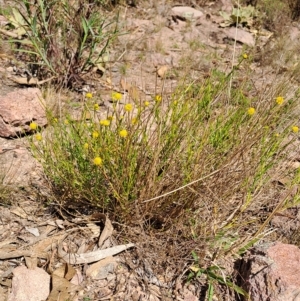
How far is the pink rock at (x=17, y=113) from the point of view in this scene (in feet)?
8.89

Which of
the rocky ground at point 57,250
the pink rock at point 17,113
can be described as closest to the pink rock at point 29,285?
the rocky ground at point 57,250

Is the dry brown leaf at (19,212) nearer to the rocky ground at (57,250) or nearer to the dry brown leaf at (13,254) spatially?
the rocky ground at (57,250)

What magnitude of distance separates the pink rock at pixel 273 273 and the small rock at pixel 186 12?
12.8ft

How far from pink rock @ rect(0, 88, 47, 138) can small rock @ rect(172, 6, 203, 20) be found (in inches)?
119

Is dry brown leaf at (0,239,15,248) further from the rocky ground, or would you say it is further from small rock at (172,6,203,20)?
small rock at (172,6,203,20)

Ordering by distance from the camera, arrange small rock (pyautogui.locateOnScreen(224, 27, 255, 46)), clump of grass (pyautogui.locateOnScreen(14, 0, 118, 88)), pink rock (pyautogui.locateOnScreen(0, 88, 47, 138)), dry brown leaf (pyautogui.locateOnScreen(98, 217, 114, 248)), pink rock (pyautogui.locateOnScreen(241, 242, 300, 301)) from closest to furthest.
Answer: pink rock (pyautogui.locateOnScreen(241, 242, 300, 301)) → dry brown leaf (pyautogui.locateOnScreen(98, 217, 114, 248)) → pink rock (pyautogui.locateOnScreen(0, 88, 47, 138)) → clump of grass (pyautogui.locateOnScreen(14, 0, 118, 88)) → small rock (pyautogui.locateOnScreen(224, 27, 255, 46))

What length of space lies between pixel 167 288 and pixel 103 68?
231cm

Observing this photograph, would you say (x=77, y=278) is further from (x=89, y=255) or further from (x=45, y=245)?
(x=45, y=245)

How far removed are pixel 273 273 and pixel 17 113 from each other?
6.35 ft

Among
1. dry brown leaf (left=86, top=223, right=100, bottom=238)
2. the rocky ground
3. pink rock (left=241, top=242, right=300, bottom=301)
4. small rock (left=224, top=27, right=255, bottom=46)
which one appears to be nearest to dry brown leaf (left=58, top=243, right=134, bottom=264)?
the rocky ground

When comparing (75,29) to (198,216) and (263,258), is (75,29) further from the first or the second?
(263,258)

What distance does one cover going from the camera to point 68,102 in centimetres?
322

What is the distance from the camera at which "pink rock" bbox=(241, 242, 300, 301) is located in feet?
5.72

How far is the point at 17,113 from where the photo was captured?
8.92 feet
